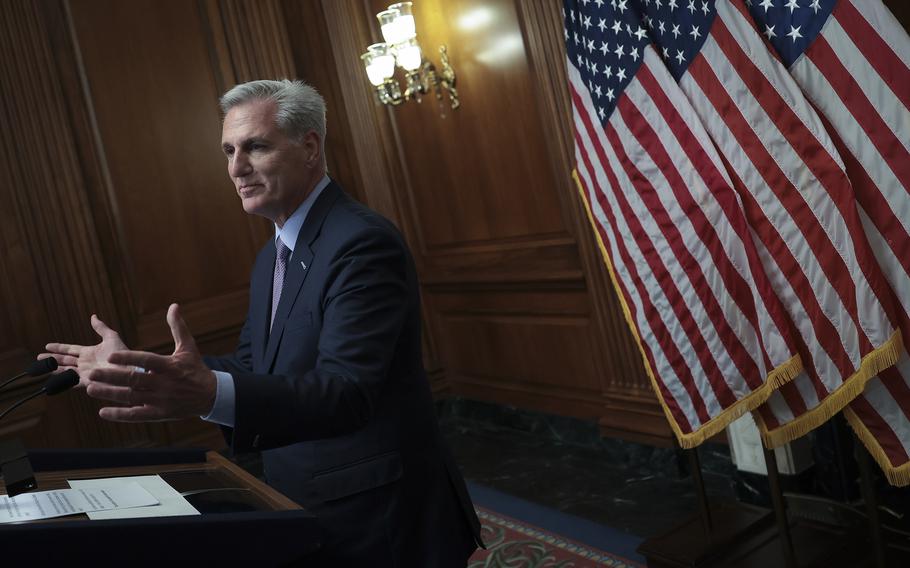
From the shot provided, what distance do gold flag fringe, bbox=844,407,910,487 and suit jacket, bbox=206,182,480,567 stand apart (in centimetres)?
119

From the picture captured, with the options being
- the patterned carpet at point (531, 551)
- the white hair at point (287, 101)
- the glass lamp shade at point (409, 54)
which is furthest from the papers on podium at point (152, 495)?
the glass lamp shade at point (409, 54)

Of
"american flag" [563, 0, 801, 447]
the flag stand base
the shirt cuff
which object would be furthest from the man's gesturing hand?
the flag stand base

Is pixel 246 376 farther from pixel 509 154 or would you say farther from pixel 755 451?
pixel 509 154

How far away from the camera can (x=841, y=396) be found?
2336 millimetres

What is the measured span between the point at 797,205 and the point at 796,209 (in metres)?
0.01

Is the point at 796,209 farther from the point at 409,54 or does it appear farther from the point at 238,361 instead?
the point at 409,54

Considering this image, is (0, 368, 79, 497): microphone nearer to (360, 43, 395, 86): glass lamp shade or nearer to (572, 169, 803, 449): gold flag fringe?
(572, 169, 803, 449): gold flag fringe

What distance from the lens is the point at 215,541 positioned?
1.13m

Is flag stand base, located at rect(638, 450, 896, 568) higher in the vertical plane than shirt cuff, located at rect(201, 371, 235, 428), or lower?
lower

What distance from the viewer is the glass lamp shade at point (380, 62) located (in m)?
4.82

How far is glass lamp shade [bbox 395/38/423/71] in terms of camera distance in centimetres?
473

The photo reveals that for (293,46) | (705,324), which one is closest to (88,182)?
(293,46)

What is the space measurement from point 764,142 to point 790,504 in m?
1.41

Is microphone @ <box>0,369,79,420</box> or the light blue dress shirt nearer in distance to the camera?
the light blue dress shirt
